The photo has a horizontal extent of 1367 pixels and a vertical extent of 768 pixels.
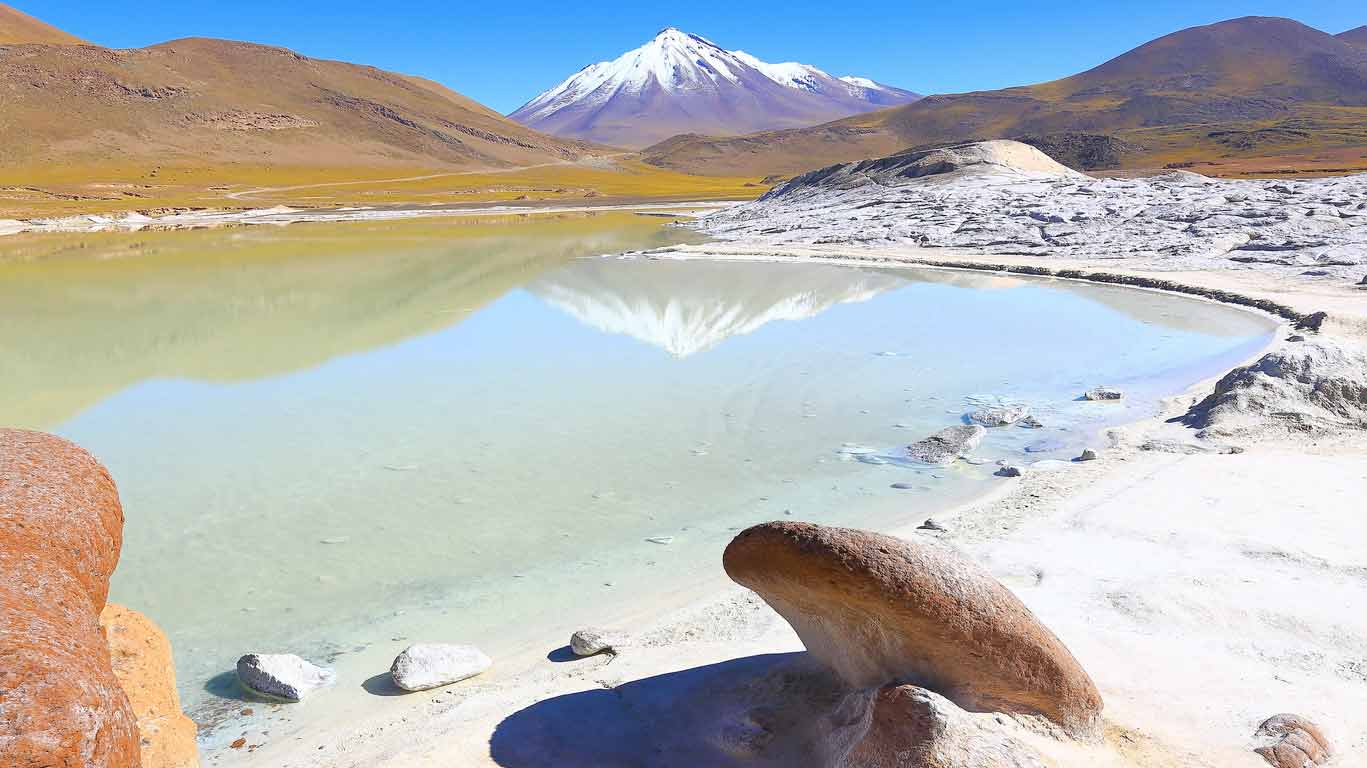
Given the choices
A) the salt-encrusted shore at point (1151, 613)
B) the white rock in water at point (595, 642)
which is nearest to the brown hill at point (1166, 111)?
the salt-encrusted shore at point (1151, 613)

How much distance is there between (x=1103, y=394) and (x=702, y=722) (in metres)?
7.51

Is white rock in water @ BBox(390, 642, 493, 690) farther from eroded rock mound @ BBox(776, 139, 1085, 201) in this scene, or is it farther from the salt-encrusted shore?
eroded rock mound @ BBox(776, 139, 1085, 201)

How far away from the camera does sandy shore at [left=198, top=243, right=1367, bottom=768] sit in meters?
3.46

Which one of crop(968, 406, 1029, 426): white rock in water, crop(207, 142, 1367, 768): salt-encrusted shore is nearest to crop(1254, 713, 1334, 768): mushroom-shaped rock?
crop(207, 142, 1367, 768): salt-encrusted shore

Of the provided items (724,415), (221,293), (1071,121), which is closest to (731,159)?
(1071,121)

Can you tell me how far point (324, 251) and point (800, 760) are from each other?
28639mm

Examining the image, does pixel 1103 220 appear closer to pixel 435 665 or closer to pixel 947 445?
pixel 947 445

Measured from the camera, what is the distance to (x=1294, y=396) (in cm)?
792

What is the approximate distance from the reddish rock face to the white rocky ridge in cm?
1974

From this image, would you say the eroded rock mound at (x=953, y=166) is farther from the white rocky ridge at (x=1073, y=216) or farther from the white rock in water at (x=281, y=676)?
the white rock in water at (x=281, y=676)

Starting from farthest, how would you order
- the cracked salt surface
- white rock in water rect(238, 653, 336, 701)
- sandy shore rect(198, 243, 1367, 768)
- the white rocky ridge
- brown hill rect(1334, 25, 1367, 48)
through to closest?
brown hill rect(1334, 25, 1367, 48) < the white rocky ridge < the cracked salt surface < white rock in water rect(238, 653, 336, 701) < sandy shore rect(198, 243, 1367, 768)

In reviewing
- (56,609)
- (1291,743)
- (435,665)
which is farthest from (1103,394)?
(56,609)

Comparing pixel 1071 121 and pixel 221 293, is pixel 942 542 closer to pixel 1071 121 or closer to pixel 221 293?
pixel 221 293

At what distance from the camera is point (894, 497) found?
6.93 meters
